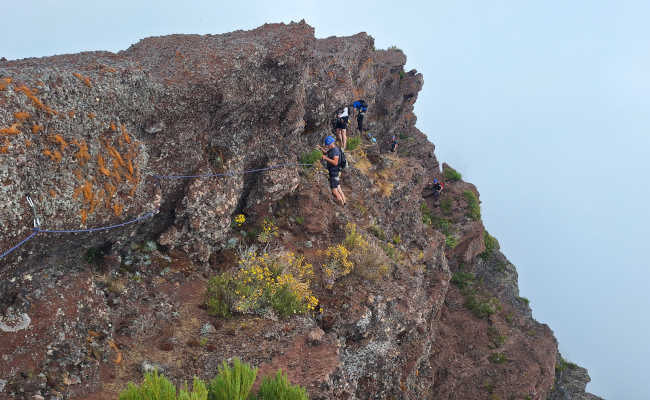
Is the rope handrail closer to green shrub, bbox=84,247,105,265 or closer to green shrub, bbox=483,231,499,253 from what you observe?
green shrub, bbox=84,247,105,265

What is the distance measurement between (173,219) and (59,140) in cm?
305

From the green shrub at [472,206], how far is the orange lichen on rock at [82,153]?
79.4ft

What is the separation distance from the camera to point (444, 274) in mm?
17500

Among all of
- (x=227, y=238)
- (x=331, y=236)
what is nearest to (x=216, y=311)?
(x=227, y=238)

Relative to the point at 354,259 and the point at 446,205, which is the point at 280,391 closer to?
the point at 354,259

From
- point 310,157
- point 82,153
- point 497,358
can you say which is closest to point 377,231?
point 310,157

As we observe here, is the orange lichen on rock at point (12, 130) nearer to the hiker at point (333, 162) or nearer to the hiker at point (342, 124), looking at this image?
the hiker at point (333, 162)

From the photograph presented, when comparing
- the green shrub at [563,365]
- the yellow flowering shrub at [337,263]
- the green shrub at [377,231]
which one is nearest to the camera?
the yellow flowering shrub at [337,263]

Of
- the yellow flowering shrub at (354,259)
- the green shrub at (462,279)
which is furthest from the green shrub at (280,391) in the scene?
the green shrub at (462,279)

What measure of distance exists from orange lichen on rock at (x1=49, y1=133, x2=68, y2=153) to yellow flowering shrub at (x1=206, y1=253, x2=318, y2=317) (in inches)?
153

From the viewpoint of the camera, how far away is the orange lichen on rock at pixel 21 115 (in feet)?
19.0

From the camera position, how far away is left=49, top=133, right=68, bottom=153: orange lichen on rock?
623 centimetres

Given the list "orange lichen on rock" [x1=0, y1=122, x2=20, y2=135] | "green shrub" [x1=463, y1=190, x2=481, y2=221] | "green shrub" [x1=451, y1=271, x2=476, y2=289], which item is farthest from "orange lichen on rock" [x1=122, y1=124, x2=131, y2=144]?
"green shrub" [x1=463, y1=190, x2=481, y2=221]

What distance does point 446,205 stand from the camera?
27.0 m
